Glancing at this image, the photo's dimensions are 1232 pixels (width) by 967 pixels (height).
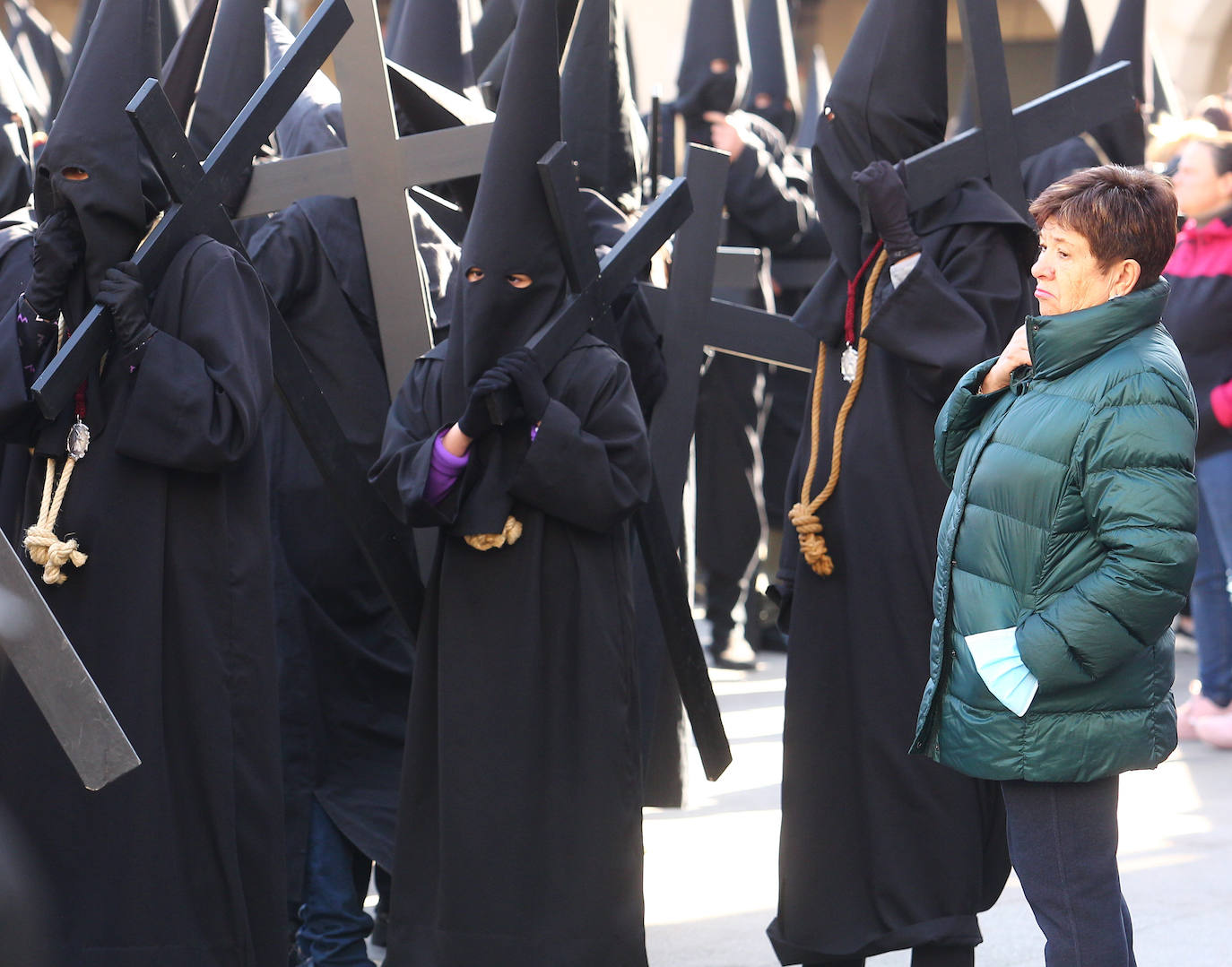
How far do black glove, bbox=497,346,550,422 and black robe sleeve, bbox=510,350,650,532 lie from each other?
0.03 metres

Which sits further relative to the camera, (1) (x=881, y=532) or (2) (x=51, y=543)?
(1) (x=881, y=532)

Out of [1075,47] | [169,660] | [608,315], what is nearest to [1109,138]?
[1075,47]

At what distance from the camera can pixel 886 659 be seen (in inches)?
157

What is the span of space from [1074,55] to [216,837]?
5112 millimetres

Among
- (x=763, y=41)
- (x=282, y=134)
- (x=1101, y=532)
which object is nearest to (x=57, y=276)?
(x=282, y=134)

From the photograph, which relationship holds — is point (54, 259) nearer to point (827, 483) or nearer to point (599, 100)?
point (827, 483)

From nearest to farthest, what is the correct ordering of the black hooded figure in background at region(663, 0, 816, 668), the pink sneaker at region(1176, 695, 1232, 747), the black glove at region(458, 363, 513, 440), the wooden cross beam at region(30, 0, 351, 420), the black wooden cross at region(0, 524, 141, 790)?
the black wooden cross at region(0, 524, 141, 790) → the wooden cross beam at region(30, 0, 351, 420) → the black glove at region(458, 363, 513, 440) → the pink sneaker at region(1176, 695, 1232, 747) → the black hooded figure in background at region(663, 0, 816, 668)

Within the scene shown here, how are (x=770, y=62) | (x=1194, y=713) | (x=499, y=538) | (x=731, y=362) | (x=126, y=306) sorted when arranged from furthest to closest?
(x=770, y=62) → (x=731, y=362) → (x=1194, y=713) → (x=499, y=538) → (x=126, y=306)

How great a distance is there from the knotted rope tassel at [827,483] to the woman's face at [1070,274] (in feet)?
2.93

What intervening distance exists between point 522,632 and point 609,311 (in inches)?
36.4

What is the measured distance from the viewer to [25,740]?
3541 millimetres

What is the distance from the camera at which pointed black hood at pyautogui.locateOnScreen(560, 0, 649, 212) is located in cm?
524

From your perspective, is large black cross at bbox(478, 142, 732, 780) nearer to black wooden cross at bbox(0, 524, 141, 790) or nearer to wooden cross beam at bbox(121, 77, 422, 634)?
wooden cross beam at bbox(121, 77, 422, 634)

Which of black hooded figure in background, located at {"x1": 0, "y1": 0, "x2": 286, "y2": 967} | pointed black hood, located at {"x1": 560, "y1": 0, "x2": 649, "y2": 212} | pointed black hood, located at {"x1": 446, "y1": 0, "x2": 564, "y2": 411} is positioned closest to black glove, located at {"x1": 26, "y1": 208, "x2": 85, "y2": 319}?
black hooded figure in background, located at {"x1": 0, "y1": 0, "x2": 286, "y2": 967}
